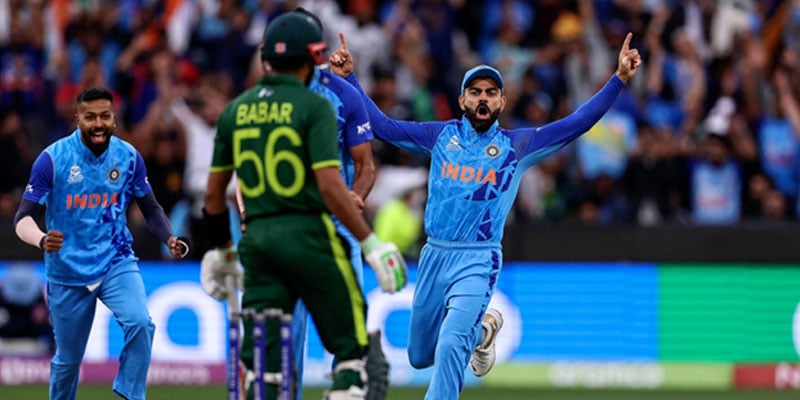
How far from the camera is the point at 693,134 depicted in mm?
19609

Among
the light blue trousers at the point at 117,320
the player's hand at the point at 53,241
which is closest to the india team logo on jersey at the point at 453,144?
the light blue trousers at the point at 117,320

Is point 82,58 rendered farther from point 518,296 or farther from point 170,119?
point 518,296

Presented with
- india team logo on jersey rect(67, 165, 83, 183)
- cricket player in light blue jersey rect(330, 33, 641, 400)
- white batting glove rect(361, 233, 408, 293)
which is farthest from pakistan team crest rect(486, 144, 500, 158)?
india team logo on jersey rect(67, 165, 83, 183)

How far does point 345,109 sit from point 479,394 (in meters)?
7.00

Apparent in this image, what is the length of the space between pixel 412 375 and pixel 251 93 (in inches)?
367

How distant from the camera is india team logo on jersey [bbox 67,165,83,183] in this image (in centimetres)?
1151

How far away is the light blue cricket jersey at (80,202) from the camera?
37.8 feet

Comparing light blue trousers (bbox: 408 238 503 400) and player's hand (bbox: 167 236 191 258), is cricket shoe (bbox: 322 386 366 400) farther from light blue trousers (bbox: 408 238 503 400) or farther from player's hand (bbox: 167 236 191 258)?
player's hand (bbox: 167 236 191 258)

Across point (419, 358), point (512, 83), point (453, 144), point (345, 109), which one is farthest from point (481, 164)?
point (512, 83)

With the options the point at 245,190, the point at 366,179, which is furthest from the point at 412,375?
the point at 245,190

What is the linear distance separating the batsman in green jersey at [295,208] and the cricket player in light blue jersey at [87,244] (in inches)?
113

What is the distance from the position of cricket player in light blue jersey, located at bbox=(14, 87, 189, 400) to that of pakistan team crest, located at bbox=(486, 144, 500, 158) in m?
2.47

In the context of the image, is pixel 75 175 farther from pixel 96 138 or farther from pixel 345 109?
pixel 345 109

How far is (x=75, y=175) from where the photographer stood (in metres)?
11.5
